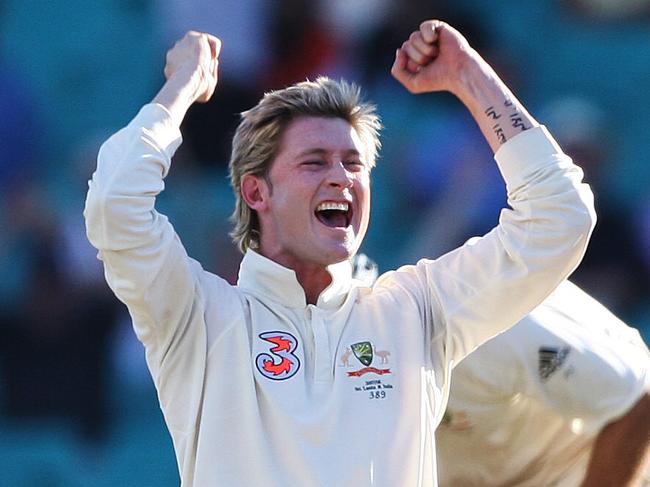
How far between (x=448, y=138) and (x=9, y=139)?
170 cm

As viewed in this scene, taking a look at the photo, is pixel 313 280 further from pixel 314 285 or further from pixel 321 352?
pixel 321 352

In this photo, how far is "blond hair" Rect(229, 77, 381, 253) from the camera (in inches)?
88.7

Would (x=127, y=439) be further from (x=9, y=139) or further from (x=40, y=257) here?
(x=9, y=139)

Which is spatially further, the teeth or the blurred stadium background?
the blurred stadium background

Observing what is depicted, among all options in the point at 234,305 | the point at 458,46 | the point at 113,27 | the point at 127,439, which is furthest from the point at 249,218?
the point at 113,27

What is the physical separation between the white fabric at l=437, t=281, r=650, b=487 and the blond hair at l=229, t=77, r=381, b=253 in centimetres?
68

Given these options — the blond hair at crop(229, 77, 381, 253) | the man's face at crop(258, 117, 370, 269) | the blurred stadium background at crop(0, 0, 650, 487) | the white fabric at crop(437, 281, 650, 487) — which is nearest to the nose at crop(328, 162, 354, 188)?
the man's face at crop(258, 117, 370, 269)

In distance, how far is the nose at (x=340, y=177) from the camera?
85.1 inches

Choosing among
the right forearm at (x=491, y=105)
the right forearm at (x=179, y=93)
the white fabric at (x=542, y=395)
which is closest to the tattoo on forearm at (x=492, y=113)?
the right forearm at (x=491, y=105)

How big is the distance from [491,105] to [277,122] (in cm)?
36

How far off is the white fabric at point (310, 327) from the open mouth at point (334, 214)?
0.08m

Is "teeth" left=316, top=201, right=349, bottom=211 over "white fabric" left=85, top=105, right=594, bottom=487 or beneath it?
over

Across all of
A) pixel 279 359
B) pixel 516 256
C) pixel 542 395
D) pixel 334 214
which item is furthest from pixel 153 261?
pixel 542 395

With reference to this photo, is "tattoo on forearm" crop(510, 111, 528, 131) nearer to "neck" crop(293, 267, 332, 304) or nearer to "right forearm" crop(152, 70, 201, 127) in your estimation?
"neck" crop(293, 267, 332, 304)
